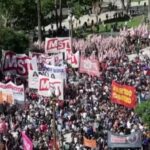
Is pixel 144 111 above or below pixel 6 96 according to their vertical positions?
above

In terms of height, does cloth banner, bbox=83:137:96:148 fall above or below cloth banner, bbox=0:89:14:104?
below

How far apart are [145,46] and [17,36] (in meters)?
8.30

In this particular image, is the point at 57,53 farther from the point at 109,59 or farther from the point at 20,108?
the point at 20,108

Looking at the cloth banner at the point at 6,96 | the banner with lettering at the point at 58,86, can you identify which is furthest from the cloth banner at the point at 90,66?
the cloth banner at the point at 6,96

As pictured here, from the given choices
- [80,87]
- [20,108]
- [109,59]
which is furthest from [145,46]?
[20,108]

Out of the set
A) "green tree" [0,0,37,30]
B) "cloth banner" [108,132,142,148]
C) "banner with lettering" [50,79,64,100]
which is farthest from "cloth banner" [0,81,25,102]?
"green tree" [0,0,37,30]

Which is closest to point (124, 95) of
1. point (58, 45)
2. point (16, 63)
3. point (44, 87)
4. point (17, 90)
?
point (44, 87)

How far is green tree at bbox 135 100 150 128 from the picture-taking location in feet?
98.4

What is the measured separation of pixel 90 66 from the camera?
132 feet

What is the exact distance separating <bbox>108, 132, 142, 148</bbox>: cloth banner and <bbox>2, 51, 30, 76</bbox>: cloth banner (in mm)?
11639

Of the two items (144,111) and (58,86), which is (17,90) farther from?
(144,111)

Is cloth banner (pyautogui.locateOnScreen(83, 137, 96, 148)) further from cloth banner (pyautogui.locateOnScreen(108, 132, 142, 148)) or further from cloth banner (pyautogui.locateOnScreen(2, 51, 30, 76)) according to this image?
cloth banner (pyautogui.locateOnScreen(2, 51, 30, 76))

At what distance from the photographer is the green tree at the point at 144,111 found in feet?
98.4

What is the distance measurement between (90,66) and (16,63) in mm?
3719
